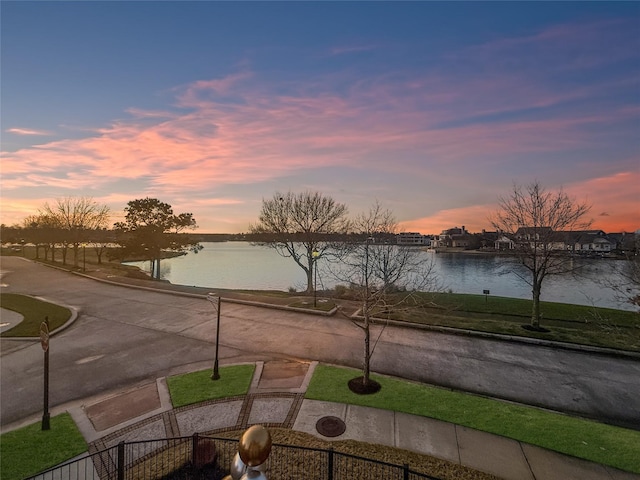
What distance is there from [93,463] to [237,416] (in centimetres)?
329

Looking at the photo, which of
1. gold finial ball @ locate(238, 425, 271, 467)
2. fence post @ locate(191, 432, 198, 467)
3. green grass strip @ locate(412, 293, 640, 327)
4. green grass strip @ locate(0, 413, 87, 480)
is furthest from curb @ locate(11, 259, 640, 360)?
gold finial ball @ locate(238, 425, 271, 467)

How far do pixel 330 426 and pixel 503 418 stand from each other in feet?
15.9

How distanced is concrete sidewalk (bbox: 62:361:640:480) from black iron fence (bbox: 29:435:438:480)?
2.17 feet

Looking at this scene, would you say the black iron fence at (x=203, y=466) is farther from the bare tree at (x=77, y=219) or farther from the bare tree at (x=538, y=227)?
the bare tree at (x=77, y=219)

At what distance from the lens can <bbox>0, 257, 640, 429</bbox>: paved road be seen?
9977mm

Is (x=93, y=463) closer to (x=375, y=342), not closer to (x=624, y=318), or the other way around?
(x=375, y=342)

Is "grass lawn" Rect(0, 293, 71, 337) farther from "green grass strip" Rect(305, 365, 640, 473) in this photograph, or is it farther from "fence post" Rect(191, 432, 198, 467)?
"green grass strip" Rect(305, 365, 640, 473)

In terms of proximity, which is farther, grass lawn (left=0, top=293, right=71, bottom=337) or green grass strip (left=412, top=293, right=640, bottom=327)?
green grass strip (left=412, top=293, right=640, bottom=327)

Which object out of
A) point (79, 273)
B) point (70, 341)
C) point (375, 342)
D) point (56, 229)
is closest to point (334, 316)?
point (375, 342)

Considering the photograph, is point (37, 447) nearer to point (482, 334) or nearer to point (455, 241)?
point (482, 334)

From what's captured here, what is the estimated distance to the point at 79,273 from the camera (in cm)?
3400

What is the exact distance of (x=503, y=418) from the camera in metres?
8.39

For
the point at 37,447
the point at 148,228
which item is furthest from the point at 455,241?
the point at 37,447

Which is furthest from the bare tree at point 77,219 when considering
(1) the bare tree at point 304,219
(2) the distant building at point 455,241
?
(2) the distant building at point 455,241
